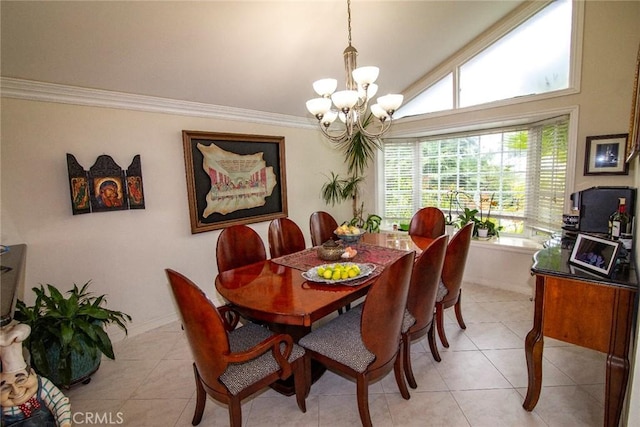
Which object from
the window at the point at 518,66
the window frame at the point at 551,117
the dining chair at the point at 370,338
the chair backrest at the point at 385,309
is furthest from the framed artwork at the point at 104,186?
the window at the point at 518,66

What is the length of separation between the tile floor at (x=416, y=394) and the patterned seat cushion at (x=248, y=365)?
18.5 inches

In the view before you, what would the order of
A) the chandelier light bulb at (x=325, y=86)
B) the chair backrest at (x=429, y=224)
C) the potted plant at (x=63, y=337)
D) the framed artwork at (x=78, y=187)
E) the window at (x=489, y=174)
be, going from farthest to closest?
the window at (x=489, y=174), the chair backrest at (x=429, y=224), the framed artwork at (x=78, y=187), the chandelier light bulb at (x=325, y=86), the potted plant at (x=63, y=337)

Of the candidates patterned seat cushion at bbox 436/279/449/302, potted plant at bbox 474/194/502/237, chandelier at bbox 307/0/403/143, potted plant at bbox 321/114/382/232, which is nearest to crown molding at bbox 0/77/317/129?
potted plant at bbox 321/114/382/232

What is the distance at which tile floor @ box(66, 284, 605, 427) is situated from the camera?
180cm

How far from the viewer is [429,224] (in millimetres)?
3193

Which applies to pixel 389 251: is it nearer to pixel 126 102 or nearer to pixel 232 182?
pixel 232 182

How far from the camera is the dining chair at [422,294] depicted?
1.79 meters

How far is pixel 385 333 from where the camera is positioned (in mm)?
1588

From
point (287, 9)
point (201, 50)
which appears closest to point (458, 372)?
point (287, 9)

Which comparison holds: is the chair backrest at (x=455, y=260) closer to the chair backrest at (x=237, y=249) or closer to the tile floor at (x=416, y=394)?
the tile floor at (x=416, y=394)

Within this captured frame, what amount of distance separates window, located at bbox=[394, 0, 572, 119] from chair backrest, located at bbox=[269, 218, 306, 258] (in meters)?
2.55

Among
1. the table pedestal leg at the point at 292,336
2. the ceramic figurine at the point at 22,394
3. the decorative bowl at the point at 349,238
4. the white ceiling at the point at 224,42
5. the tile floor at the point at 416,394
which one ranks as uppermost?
the white ceiling at the point at 224,42

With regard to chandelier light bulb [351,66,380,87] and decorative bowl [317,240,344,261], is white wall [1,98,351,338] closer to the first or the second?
decorative bowl [317,240,344,261]
